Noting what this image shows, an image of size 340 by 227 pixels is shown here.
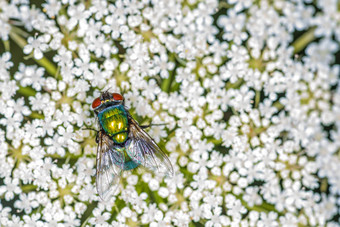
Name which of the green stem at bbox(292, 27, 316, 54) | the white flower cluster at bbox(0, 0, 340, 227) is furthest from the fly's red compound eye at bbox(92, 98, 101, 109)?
the green stem at bbox(292, 27, 316, 54)

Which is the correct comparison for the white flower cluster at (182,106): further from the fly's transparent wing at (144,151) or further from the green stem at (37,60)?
the fly's transparent wing at (144,151)

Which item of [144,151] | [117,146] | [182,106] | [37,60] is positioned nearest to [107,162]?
[117,146]

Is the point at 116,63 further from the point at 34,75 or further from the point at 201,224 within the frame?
the point at 201,224

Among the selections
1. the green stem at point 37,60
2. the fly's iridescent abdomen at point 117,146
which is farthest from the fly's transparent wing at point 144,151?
the green stem at point 37,60

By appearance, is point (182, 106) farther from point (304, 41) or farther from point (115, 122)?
point (304, 41)

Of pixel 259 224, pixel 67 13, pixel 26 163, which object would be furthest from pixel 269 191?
pixel 67 13

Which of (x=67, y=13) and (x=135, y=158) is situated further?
(x=67, y=13)
